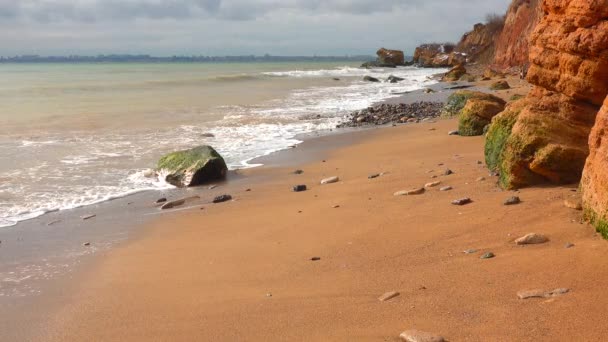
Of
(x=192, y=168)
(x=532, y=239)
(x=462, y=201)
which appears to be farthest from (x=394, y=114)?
(x=532, y=239)

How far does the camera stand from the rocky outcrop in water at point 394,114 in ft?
57.0

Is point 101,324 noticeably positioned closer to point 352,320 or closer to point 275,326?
point 275,326

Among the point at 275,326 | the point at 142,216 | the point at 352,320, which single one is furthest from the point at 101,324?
the point at 142,216

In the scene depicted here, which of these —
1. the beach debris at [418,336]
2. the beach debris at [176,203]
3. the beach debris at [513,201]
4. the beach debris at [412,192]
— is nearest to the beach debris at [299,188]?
the beach debris at [176,203]

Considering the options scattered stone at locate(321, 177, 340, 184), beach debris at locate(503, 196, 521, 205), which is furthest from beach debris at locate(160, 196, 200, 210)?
beach debris at locate(503, 196, 521, 205)

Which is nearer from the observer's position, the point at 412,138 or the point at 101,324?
the point at 101,324

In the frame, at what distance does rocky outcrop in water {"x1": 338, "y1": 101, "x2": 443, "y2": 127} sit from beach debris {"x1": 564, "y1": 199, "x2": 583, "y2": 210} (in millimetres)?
11633

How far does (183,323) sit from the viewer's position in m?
4.33

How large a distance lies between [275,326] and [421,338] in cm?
107

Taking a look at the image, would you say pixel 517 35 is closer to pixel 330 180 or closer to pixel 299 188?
pixel 330 180

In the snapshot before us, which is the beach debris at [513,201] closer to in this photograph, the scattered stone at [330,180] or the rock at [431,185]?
the rock at [431,185]

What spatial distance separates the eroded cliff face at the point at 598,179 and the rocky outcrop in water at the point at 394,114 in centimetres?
1204

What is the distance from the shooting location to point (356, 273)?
194 inches

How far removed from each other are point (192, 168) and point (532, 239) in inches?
254
